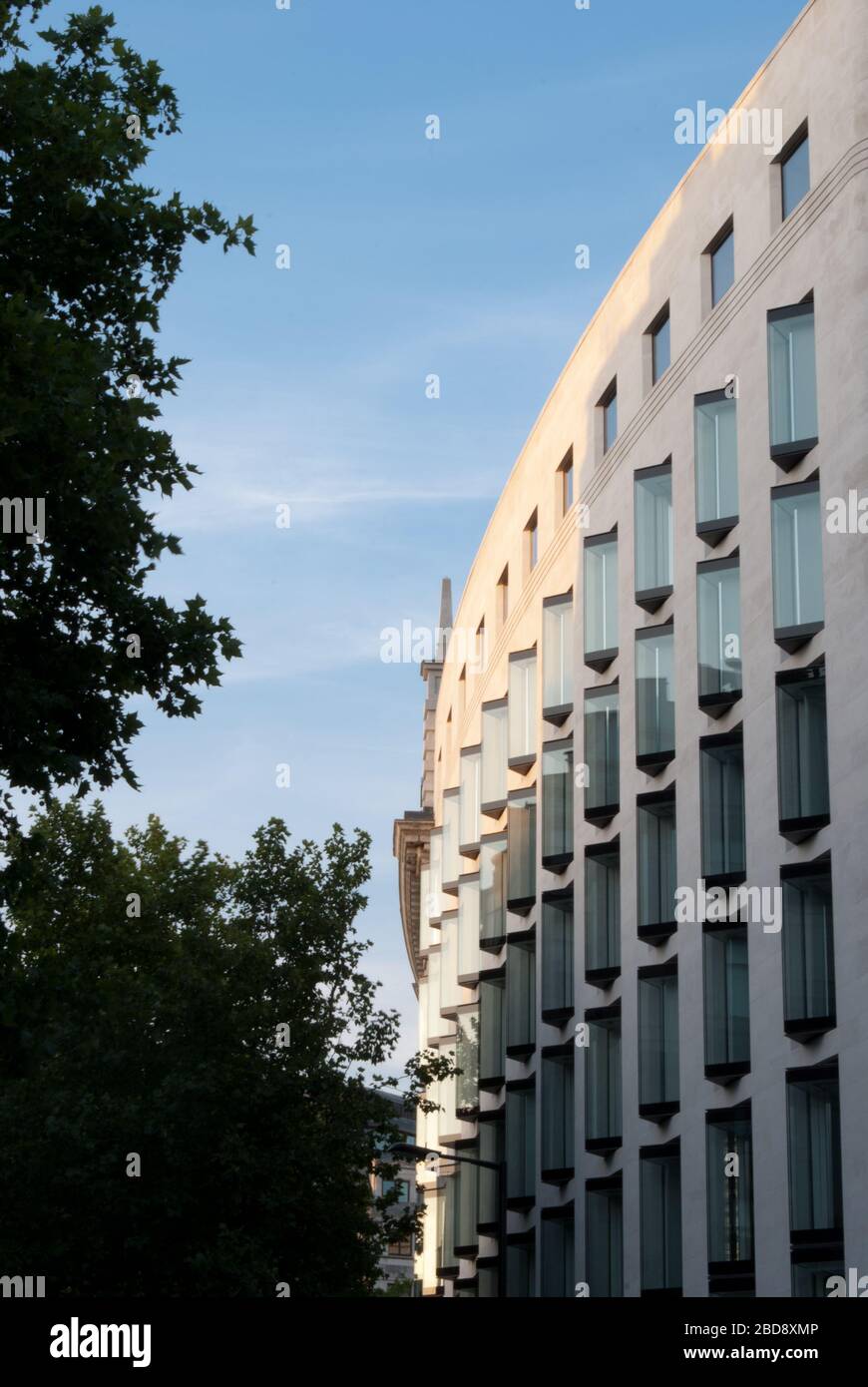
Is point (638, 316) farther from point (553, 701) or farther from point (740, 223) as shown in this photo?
point (553, 701)

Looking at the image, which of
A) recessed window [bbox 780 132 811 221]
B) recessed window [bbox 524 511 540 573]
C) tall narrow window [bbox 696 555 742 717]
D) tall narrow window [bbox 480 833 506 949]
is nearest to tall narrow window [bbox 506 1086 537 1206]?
tall narrow window [bbox 480 833 506 949]

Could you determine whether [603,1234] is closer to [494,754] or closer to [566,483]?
[494,754]

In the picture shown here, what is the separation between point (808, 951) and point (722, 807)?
191 inches

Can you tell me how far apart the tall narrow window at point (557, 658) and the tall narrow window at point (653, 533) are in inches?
252

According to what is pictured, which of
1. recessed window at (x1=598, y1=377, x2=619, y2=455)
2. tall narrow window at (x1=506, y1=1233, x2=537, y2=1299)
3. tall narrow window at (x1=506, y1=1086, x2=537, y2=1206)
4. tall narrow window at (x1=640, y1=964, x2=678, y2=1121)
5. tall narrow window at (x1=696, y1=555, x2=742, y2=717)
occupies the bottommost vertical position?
tall narrow window at (x1=506, y1=1233, x2=537, y2=1299)

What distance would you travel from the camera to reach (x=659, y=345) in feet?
147

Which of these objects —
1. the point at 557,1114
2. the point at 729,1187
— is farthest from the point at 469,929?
the point at 729,1187

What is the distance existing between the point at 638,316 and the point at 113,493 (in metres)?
29.2

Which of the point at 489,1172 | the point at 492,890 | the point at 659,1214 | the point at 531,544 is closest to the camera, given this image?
the point at 659,1214

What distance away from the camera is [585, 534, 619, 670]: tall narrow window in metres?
45.1

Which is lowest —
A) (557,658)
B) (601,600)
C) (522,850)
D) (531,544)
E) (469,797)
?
(522,850)

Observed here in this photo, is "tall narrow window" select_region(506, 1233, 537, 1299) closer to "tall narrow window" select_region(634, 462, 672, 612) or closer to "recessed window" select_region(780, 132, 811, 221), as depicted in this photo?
"tall narrow window" select_region(634, 462, 672, 612)

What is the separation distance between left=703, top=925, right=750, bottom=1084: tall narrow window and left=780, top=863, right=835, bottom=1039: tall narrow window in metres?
2.29

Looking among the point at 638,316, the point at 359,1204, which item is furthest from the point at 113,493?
the point at 638,316
